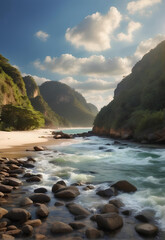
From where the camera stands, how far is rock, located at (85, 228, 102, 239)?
403 centimetres

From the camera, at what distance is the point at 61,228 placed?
4285mm

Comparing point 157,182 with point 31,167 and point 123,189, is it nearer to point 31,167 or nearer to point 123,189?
point 123,189

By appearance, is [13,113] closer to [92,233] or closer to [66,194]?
[66,194]

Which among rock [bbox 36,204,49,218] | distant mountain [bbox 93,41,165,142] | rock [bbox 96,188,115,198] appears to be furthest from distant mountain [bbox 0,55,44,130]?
rock [bbox 36,204,49,218]

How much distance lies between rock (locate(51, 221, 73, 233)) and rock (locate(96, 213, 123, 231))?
73 centimetres

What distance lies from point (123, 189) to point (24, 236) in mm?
4512

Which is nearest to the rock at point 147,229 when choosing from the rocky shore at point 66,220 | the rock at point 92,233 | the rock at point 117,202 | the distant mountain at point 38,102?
the rocky shore at point 66,220

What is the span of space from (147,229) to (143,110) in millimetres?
37235

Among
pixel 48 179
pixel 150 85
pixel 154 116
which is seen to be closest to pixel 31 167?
pixel 48 179

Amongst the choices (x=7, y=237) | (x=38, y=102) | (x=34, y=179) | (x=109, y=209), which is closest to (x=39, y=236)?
(x=7, y=237)

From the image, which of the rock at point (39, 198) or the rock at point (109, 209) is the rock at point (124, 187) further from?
the rock at point (39, 198)

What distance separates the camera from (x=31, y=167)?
11508 millimetres

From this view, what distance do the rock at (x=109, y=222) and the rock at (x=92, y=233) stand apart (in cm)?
31

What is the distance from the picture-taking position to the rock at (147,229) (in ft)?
13.8
